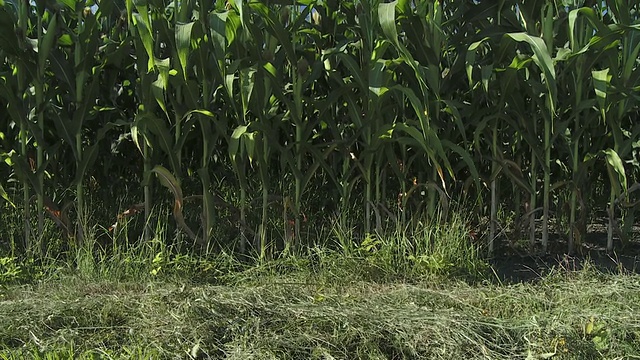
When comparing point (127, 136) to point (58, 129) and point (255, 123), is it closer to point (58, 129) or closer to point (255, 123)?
point (58, 129)

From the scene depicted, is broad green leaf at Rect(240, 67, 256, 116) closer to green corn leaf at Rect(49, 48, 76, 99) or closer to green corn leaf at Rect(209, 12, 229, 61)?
green corn leaf at Rect(209, 12, 229, 61)

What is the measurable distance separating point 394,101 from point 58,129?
188 cm

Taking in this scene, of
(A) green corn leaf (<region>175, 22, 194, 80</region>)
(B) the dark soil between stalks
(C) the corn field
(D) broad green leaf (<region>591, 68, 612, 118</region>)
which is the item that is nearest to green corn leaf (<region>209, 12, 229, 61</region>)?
(C) the corn field

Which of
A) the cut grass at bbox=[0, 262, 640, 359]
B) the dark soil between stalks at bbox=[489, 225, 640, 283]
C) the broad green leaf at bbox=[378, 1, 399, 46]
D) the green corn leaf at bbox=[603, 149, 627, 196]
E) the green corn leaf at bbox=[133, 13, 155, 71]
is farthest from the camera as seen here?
the dark soil between stalks at bbox=[489, 225, 640, 283]

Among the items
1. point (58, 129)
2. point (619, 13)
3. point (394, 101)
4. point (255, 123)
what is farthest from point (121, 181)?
point (619, 13)

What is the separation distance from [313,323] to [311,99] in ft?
4.77

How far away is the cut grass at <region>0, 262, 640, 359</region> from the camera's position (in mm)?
2293

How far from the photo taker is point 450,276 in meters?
3.22

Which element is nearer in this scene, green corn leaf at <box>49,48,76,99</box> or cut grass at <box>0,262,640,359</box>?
cut grass at <box>0,262,640,359</box>

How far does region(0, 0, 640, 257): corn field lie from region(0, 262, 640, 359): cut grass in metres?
0.71

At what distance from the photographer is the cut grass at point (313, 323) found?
2.29 meters

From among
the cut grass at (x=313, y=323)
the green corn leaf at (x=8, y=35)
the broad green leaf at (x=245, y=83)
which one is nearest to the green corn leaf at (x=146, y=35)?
the broad green leaf at (x=245, y=83)

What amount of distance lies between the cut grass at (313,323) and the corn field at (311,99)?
2.32ft

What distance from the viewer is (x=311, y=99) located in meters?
3.51
